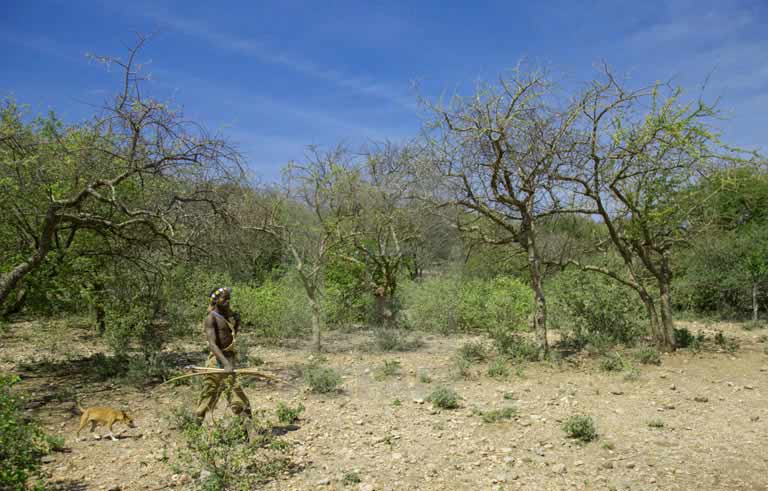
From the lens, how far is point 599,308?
11.1 m

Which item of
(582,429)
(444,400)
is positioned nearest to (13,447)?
(444,400)

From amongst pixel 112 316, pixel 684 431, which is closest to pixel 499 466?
pixel 684 431

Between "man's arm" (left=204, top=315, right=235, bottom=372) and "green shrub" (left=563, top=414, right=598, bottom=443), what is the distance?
12.3ft

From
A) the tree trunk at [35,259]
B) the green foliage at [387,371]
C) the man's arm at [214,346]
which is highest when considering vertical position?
the tree trunk at [35,259]

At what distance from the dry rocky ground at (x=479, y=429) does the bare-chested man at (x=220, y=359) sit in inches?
23.7

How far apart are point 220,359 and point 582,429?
4.01 metres

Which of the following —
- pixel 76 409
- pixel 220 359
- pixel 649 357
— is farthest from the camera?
pixel 649 357

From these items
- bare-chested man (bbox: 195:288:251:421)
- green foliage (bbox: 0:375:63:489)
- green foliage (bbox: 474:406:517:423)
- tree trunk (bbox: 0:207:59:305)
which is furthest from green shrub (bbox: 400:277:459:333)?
green foliage (bbox: 0:375:63:489)

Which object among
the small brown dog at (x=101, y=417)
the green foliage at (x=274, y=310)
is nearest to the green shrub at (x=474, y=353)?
the green foliage at (x=274, y=310)

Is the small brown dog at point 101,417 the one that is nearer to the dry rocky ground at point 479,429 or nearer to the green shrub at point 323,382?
the dry rocky ground at point 479,429

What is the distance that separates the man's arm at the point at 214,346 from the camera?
244 inches

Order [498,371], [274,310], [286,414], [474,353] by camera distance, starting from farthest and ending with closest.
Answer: [274,310] → [474,353] → [498,371] → [286,414]

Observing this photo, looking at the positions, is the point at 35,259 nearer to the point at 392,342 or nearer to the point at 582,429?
the point at 582,429

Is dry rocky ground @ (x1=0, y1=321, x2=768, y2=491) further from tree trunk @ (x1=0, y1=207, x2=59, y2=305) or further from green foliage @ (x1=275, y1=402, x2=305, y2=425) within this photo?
tree trunk @ (x1=0, y1=207, x2=59, y2=305)
